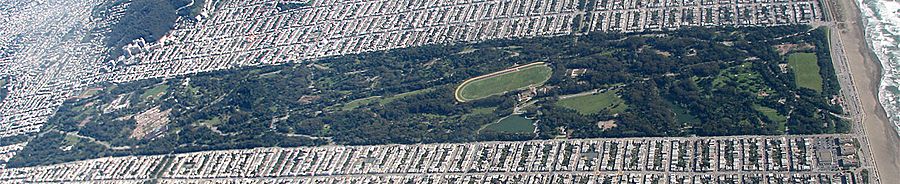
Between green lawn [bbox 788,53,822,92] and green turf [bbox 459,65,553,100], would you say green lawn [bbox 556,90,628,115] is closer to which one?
green turf [bbox 459,65,553,100]

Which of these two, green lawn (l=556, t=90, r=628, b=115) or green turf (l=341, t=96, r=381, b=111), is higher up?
green lawn (l=556, t=90, r=628, b=115)

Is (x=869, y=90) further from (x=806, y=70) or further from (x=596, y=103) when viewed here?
(x=596, y=103)

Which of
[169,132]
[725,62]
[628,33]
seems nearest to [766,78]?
[725,62]

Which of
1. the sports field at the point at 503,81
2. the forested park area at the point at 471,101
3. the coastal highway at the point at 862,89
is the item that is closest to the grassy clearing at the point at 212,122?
the forested park area at the point at 471,101

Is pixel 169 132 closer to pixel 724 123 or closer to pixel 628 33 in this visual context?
pixel 628 33

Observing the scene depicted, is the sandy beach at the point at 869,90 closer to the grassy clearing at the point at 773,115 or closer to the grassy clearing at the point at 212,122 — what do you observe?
the grassy clearing at the point at 773,115

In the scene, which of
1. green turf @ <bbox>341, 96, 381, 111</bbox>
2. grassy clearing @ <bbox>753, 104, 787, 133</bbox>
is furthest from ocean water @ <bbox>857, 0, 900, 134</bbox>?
green turf @ <bbox>341, 96, 381, 111</bbox>
